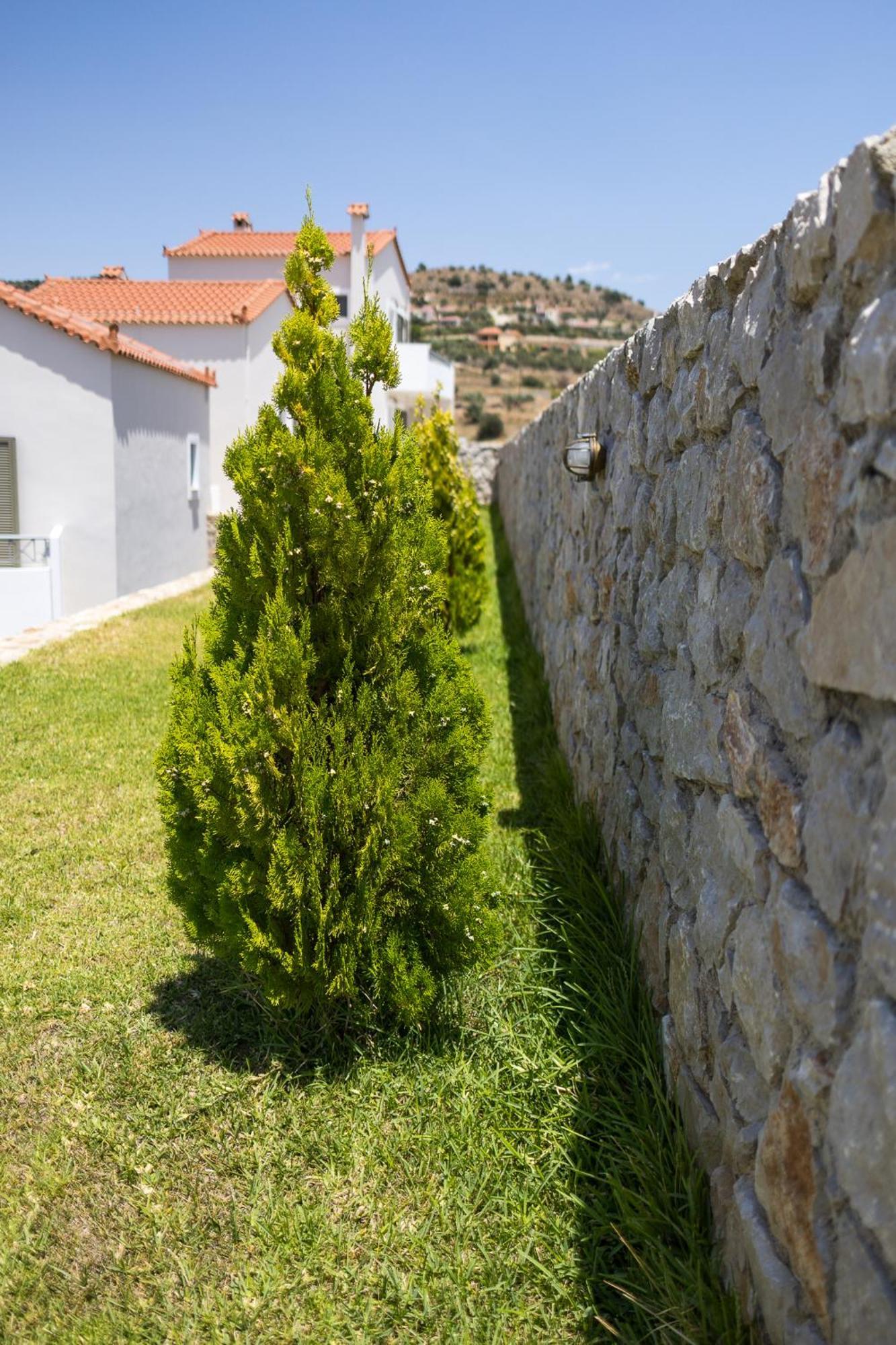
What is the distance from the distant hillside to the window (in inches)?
972

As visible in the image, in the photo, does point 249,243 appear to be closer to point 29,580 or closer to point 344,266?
point 344,266

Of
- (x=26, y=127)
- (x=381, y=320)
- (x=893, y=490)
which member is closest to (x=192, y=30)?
(x=26, y=127)

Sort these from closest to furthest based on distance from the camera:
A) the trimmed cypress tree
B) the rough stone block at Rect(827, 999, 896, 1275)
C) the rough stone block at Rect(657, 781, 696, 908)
A: the rough stone block at Rect(827, 999, 896, 1275)
the rough stone block at Rect(657, 781, 696, 908)
the trimmed cypress tree

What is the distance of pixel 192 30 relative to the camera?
14.3m

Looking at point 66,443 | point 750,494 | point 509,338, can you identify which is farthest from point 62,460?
point 509,338

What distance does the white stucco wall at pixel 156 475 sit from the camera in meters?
14.6

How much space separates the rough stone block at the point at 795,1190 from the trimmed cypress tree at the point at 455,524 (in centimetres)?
694

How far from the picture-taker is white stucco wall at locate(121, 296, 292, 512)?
20000 mm

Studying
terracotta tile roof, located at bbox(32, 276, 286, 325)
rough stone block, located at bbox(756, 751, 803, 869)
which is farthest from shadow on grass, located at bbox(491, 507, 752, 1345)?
terracotta tile roof, located at bbox(32, 276, 286, 325)

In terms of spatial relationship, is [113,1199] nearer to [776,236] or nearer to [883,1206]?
[883,1206]

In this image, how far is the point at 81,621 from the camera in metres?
11.5

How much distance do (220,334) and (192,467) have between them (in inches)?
145

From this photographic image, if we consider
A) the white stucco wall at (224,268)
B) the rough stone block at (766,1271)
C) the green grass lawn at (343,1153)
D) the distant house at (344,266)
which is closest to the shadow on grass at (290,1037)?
the green grass lawn at (343,1153)

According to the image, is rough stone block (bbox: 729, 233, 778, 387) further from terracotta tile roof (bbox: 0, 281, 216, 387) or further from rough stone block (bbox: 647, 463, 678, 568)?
terracotta tile roof (bbox: 0, 281, 216, 387)
